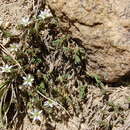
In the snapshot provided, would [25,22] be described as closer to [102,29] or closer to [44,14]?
[44,14]

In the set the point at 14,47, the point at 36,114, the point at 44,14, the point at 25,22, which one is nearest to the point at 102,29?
the point at 44,14

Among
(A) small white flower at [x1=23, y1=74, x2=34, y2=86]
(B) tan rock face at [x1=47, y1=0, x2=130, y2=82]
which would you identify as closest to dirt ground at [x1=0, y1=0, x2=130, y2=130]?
(B) tan rock face at [x1=47, y1=0, x2=130, y2=82]

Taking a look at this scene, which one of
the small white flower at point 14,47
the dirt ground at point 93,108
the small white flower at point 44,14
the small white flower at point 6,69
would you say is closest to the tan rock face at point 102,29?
the small white flower at point 44,14

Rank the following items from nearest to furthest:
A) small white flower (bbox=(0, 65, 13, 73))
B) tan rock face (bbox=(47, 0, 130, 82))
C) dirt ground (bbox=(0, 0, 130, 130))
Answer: tan rock face (bbox=(47, 0, 130, 82))
small white flower (bbox=(0, 65, 13, 73))
dirt ground (bbox=(0, 0, 130, 130))

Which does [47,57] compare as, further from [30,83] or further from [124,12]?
[124,12]

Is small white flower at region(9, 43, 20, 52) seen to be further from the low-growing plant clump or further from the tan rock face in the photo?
the tan rock face

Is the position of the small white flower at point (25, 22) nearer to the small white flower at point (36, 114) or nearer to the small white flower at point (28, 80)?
the small white flower at point (28, 80)

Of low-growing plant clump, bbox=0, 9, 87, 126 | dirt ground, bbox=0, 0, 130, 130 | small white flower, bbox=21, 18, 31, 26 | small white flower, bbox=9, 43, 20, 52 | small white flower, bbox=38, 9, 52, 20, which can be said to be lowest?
dirt ground, bbox=0, 0, 130, 130
